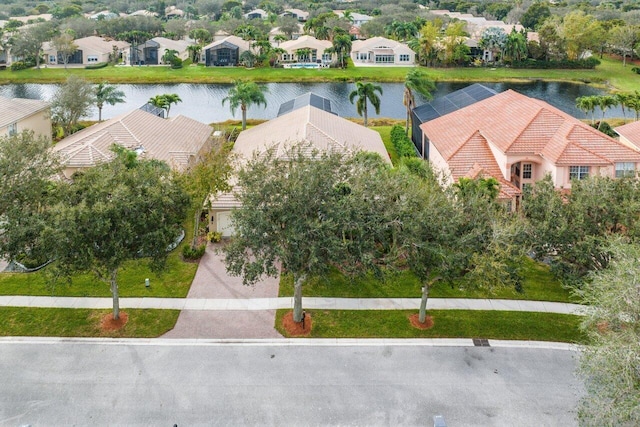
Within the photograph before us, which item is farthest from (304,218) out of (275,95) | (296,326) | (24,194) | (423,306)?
(275,95)

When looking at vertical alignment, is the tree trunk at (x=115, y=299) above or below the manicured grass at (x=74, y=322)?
above

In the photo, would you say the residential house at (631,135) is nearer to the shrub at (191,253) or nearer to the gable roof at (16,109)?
the shrub at (191,253)

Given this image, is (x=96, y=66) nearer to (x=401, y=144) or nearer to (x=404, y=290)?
(x=401, y=144)

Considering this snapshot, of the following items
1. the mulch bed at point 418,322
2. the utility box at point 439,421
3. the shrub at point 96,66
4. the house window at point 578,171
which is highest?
the house window at point 578,171

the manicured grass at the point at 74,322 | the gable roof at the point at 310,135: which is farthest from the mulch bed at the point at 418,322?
the gable roof at the point at 310,135

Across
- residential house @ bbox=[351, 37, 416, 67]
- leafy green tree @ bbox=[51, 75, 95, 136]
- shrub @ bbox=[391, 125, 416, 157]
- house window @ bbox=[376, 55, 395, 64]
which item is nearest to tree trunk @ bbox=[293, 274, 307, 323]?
shrub @ bbox=[391, 125, 416, 157]

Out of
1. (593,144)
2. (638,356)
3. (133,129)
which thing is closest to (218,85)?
(133,129)
